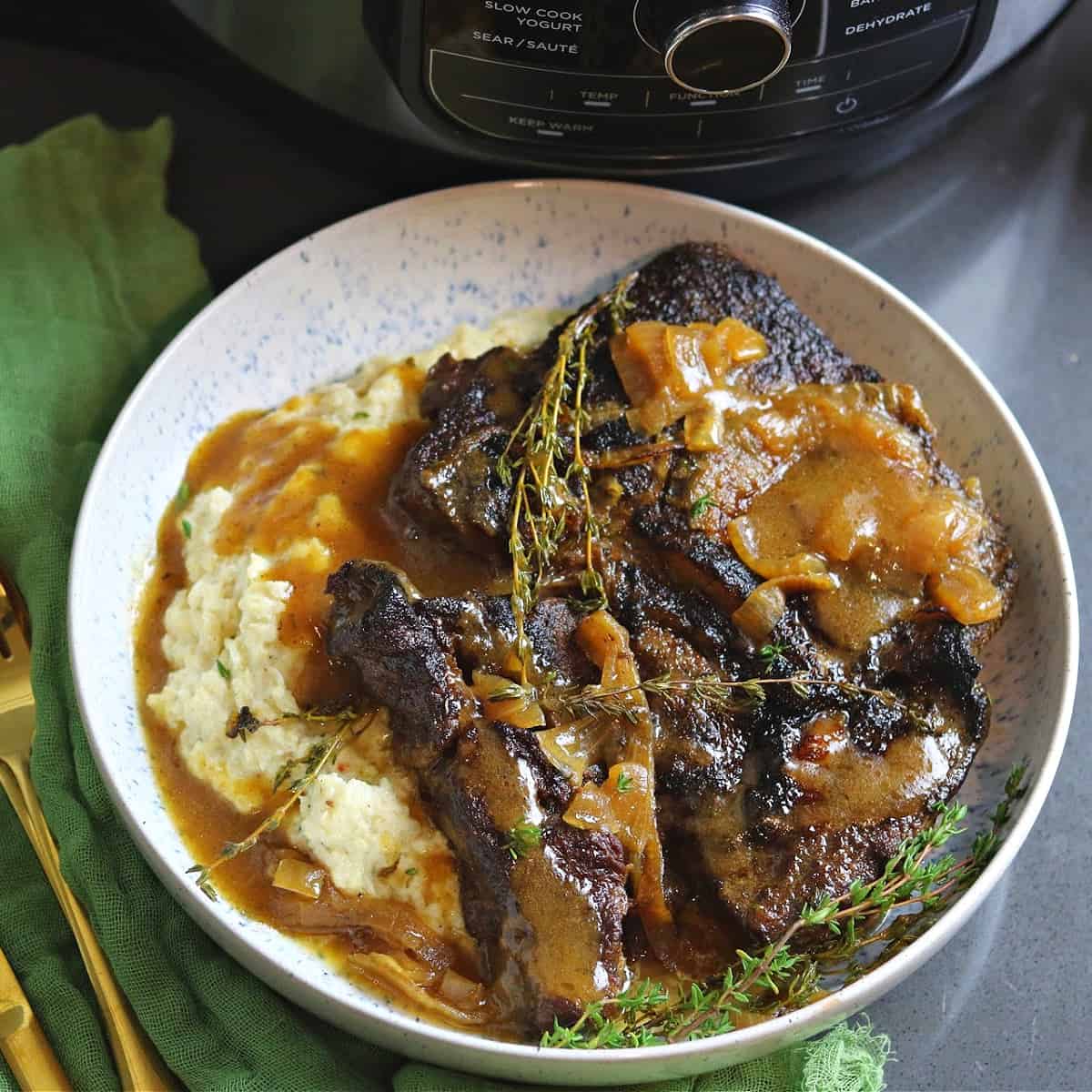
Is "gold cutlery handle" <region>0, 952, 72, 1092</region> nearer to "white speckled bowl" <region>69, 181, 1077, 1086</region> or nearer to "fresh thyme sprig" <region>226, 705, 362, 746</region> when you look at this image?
"white speckled bowl" <region>69, 181, 1077, 1086</region>

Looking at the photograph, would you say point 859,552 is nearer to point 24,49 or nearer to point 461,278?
point 461,278

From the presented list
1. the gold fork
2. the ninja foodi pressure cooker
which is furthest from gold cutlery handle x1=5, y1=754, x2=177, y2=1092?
the ninja foodi pressure cooker

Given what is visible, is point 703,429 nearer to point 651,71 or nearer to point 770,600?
point 770,600

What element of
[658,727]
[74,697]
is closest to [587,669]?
[658,727]

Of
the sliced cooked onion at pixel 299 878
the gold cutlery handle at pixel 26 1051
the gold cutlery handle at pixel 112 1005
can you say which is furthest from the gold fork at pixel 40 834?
the sliced cooked onion at pixel 299 878

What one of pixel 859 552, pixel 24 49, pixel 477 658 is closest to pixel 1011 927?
pixel 859 552

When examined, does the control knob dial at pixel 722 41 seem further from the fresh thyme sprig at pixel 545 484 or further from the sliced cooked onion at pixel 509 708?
the sliced cooked onion at pixel 509 708
